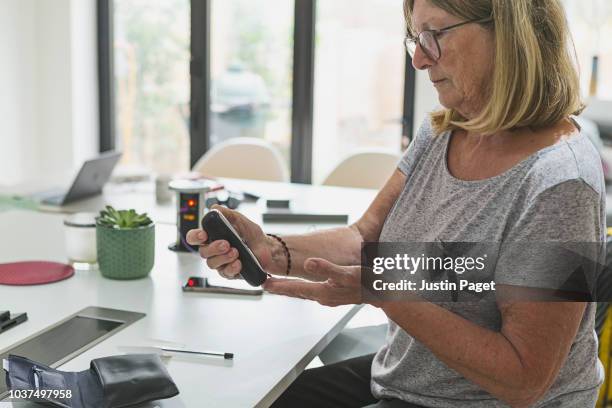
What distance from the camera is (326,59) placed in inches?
170

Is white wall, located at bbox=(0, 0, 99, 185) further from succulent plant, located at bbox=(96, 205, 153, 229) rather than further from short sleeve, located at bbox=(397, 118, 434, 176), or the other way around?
short sleeve, located at bbox=(397, 118, 434, 176)

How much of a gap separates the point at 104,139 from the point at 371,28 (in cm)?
184

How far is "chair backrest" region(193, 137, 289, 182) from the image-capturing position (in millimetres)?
3359

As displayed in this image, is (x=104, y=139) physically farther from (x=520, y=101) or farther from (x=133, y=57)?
(x=520, y=101)

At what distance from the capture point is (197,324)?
1.50 m

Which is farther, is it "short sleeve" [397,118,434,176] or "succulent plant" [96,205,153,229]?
"succulent plant" [96,205,153,229]

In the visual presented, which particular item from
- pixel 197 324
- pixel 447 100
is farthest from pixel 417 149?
pixel 197 324

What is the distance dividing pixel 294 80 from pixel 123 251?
8.87ft

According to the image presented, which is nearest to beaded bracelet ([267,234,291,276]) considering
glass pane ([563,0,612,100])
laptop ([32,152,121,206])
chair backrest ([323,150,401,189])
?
laptop ([32,152,121,206])

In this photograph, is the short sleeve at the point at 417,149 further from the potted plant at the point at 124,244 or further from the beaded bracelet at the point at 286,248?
the potted plant at the point at 124,244

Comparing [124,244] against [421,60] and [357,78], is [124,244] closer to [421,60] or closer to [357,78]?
[421,60]

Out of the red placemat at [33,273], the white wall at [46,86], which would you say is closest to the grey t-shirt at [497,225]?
the red placemat at [33,273]

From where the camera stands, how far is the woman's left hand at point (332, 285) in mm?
1186

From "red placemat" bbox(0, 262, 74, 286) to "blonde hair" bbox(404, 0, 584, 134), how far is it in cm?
102
